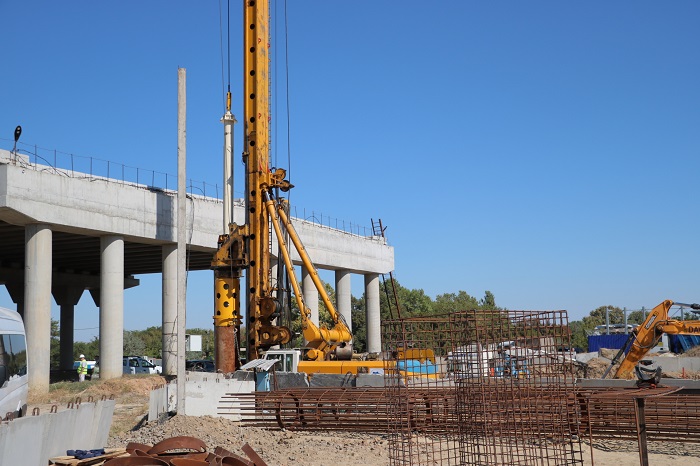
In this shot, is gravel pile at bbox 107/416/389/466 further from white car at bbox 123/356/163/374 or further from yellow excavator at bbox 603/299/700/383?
white car at bbox 123/356/163/374

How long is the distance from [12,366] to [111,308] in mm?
17146

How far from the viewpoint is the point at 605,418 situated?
56.5 ft

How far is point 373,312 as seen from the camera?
5209cm

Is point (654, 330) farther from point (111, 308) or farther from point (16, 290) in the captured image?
point (16, 290)

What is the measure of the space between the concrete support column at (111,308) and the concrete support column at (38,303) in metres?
2.99

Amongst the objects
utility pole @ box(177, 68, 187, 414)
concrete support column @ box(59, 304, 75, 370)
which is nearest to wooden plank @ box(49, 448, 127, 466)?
utility pole @ box(177, 68, 187, 414)

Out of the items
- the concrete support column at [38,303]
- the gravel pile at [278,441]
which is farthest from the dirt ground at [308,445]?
the concrete support column at [38,303]

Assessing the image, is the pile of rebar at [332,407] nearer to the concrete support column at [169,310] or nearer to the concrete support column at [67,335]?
the concrete support column at [169,310]

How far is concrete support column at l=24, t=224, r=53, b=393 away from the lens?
29141 millimetres

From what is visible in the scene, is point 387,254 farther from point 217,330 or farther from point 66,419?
point 66,419

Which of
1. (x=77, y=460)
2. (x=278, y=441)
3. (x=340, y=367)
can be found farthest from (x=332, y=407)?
(x=340, y=367)

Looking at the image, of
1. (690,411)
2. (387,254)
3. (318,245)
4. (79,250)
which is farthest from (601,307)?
(690,411)

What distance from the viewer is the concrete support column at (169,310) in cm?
3472

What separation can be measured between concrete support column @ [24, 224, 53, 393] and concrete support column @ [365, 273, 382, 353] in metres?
25.0
